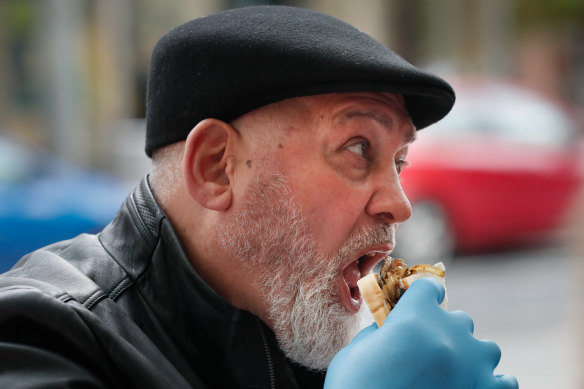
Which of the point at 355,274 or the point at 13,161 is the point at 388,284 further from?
the point at 13,161

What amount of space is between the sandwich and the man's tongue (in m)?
0.06

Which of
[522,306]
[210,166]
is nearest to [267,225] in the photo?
[210,166]

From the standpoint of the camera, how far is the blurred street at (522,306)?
5500mm

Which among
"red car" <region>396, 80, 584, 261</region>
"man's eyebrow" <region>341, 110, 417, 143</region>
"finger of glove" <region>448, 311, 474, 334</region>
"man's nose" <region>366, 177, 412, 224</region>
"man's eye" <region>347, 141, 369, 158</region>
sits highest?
"man's eyebrow" <region>341, 110, 417, 143</region>

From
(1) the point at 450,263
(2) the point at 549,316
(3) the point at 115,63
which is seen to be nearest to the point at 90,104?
(3) the point at 115,63

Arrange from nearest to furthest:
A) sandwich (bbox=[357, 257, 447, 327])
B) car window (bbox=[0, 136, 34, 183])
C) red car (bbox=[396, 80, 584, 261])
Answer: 1. sandwich (bbox=[357, 257, 447, 327])
2. car window (bbox=[0, 136, 34, 183])
3. red car (bbox=[396, 80, 584, 261])

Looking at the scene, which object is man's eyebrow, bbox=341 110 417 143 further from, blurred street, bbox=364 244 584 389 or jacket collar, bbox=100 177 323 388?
blurred street, bbox=364 244 584 389

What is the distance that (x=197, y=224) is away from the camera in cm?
198

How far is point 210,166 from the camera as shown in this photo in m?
1.99

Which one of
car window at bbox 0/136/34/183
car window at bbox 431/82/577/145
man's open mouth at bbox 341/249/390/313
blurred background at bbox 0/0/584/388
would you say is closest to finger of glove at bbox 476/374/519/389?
man's open mouth at bbox 341/249/390/313

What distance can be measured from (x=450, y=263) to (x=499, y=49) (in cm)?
1138

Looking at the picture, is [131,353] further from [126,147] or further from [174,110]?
[126,147]

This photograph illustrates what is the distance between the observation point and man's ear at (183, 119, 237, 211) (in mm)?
1948

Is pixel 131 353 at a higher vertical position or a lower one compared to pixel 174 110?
lower
